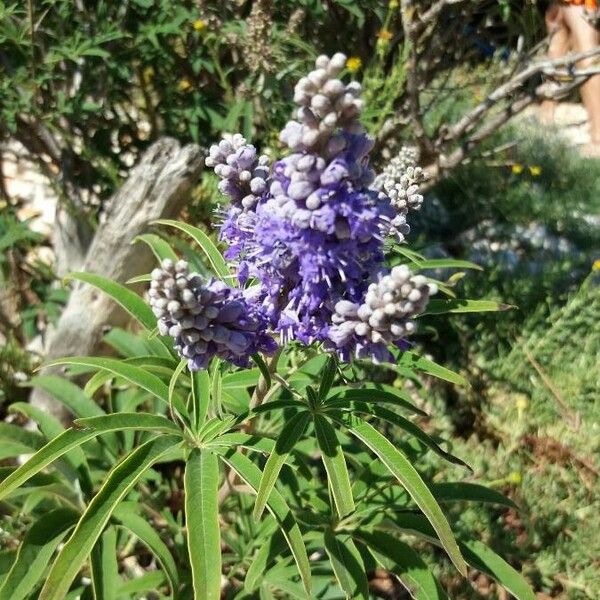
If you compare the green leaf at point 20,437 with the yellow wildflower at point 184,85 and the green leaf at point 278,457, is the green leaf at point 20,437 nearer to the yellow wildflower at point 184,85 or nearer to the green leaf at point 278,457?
the green leaf at point 278,457

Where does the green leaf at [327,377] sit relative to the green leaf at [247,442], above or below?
above

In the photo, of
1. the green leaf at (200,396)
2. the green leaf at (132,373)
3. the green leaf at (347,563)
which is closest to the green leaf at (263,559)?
the green leaf at (347,563)

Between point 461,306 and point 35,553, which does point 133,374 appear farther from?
point 461,306

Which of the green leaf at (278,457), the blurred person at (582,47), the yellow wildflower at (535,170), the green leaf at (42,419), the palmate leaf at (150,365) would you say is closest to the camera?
the green leaf at (278,457)

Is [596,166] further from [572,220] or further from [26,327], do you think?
[26,327]

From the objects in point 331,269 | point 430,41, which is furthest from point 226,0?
point 331,269

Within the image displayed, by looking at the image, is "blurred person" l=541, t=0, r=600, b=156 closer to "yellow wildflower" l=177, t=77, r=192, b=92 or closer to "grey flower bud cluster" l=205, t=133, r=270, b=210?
"yellow wildflower" l=177, t=77, r=192, b=92

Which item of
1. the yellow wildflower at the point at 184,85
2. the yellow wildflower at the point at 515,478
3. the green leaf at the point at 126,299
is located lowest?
the yellow wildflower at the point at 515,478
